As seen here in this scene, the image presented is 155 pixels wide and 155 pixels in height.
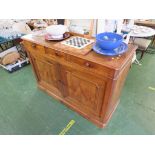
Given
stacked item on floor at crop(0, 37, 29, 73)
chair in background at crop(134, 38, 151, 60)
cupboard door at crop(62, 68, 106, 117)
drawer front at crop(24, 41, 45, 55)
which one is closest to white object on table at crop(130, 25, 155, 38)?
chair in background at crop(134, 38, 151, 60)

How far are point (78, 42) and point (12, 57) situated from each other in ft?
5.97

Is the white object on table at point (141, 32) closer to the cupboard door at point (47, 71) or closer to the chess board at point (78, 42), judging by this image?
the chess board at point (78, 42)

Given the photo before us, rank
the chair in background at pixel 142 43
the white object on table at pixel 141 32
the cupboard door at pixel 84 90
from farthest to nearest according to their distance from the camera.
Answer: the chair in background at pixel 142 43 → the white object on table at pixel 141 32 → the cupboard door at pixel 84 90

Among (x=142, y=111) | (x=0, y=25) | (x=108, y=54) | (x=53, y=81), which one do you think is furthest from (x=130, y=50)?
(x=0, y=25)

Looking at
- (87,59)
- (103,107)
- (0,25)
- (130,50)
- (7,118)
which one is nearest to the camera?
(87,59)

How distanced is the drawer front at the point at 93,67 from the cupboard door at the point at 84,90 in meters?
0.09

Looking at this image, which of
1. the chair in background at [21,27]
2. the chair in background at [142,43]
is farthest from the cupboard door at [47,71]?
the chair in background at [142,43]

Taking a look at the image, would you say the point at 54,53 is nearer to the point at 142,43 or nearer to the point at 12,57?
the point at 12,57

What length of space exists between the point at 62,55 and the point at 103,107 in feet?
2.30

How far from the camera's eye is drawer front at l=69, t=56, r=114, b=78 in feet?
3.50

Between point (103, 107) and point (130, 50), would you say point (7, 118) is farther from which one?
point (130, 50)

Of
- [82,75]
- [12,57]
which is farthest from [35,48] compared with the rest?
[12,57]

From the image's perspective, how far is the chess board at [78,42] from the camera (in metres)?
1.35
